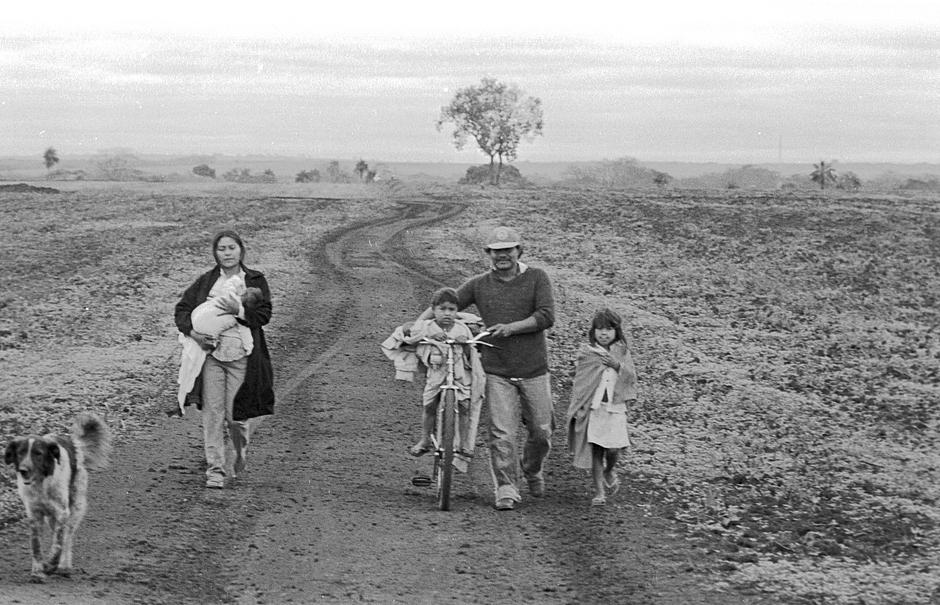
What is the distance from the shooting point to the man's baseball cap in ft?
29.2

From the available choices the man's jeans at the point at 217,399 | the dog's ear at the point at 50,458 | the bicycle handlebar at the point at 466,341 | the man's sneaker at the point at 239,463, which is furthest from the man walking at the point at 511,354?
the dog's ear at the point at 50,458

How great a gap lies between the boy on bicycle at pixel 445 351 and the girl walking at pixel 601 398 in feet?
2.68

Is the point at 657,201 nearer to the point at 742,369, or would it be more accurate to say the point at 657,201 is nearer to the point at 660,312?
the point at 660,312

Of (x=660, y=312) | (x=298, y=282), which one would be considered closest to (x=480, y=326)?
(x=660, y=312)

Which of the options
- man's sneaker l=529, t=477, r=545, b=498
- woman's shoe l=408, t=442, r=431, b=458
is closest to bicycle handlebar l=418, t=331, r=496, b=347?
woman's shoe l=408, t=442, r=431, b=458

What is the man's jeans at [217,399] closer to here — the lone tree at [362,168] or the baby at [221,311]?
the baby at [221,311]

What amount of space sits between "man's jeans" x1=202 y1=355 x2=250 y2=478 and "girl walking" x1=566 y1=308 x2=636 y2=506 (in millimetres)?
2500

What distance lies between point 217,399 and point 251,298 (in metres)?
0.81

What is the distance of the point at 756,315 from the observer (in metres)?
21.5

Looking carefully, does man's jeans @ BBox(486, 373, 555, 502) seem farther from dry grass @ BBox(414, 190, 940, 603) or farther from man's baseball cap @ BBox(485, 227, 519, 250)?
dry grass @ BBox(414, 190, 940, 603)

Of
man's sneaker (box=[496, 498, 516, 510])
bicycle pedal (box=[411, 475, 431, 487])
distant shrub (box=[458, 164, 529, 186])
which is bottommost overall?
distant shrub (box=[458, 164, 529, 186])

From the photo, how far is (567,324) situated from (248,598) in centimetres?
1259

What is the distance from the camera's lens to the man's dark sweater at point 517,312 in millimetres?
9023

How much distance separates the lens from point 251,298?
9.09m
